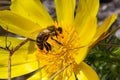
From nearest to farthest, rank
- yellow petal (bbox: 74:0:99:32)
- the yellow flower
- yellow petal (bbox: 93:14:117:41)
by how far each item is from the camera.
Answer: yellow petal (bbox: 93:14:117:41) → yellow petal (bbox: 74:0:99:32) → the yellow flower

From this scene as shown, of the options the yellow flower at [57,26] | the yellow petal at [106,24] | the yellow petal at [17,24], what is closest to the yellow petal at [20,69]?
the yellow flower at [57,26]

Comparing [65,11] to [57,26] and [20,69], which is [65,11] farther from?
[20,69]

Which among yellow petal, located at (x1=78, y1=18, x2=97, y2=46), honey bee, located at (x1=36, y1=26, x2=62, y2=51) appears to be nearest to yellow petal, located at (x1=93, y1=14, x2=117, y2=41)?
yellow petal, located at (x1=78, y1=18, x2=97, y2=46)

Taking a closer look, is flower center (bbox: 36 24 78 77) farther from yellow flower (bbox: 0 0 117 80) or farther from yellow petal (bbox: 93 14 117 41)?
yellow petal (bbox: 93 14 117 41)

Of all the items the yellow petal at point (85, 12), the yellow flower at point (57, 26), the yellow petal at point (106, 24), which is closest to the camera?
the yellow petal at point (106, 24)

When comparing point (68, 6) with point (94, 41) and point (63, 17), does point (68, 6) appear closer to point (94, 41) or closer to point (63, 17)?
point (63, 17)

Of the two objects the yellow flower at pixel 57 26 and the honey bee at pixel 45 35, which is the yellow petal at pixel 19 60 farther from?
the honey bee at pixel 45 35

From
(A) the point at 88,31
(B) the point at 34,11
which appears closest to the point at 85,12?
(A) the point at 88,31
